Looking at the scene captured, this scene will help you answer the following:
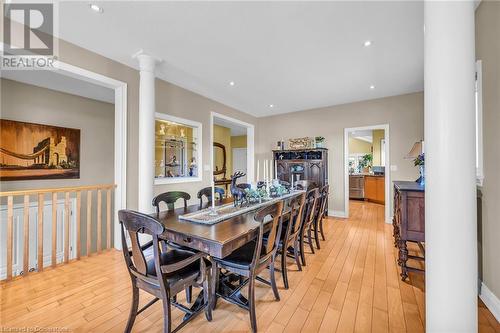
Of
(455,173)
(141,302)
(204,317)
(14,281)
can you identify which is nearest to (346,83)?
(455,173)

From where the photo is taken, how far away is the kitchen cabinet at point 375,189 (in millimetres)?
6762

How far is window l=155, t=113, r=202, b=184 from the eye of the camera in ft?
13.0

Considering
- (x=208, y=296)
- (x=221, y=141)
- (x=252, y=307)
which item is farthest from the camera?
(x=221, y=141)

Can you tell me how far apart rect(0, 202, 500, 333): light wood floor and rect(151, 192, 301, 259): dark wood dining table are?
703mm

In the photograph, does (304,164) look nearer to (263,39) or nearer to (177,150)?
(177,150)

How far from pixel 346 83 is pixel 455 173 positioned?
3170 mm

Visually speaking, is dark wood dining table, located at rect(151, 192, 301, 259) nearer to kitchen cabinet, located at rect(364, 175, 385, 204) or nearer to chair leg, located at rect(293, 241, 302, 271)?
chair leg, located at rect(293, 241, 302, 271)

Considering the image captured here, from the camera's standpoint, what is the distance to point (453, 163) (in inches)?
Result: 45.8

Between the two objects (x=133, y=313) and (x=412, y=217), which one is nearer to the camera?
(x=133, y=313)

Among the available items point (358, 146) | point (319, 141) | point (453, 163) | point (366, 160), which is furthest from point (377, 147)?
point (453, 163)

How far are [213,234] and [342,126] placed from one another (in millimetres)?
4710

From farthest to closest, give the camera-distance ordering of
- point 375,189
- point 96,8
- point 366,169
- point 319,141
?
point 366,169, point 375,189, point 319,141, point 96,8

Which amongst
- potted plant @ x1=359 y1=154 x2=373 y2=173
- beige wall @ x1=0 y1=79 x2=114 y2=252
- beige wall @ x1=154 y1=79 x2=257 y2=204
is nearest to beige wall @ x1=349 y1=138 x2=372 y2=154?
potted plant @ x1=359 y1=154 x2=373 y2=173

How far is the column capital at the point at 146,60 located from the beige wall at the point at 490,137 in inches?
139
